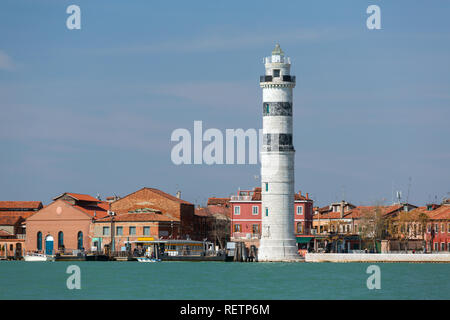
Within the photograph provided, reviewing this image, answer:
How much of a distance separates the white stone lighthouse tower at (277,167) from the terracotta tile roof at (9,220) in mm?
38720

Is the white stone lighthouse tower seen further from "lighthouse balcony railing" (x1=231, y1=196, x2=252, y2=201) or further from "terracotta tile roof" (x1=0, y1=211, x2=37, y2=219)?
"terracotta tile roof" (x1=0, y1=211, x2=37, y2=219)

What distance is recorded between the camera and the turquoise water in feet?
169

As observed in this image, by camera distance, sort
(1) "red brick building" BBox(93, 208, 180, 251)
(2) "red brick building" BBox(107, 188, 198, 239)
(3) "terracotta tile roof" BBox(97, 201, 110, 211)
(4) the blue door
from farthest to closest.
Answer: (3) "terracotta tile roof" BBox(97, 201, 110, 211), (4) the blue door, (2) "red brick building" BBox(107, 188, 198, 239), (1) "red brick building" BBox(93, 208, 180, 251)

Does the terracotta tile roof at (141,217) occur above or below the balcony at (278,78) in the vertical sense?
below

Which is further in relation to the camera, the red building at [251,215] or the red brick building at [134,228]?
the red brick building at [134,228]

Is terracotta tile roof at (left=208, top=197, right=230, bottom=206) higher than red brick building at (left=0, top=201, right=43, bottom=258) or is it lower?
higher

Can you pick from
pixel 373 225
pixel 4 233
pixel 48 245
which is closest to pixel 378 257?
pixel 373 225

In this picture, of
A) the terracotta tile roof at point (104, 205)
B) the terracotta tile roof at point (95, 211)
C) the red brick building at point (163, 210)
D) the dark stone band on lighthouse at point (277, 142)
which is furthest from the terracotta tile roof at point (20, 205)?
the dark stone band on lighthouse at point (277, 142)

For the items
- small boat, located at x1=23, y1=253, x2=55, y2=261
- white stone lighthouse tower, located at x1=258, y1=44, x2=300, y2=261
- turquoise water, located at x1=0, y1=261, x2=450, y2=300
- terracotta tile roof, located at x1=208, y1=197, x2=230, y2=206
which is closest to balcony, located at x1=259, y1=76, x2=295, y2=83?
white stone lighthouse tower, located at x1=258, y1=44, x2=300, y2=261

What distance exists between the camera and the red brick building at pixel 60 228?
99.7 meters

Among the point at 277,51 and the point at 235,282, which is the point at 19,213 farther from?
the point at 235,282

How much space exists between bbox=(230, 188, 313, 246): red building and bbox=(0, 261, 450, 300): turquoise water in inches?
505

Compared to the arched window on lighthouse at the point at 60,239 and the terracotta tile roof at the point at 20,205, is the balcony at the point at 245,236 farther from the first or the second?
the terracotta tile roof at the point at 20,205
